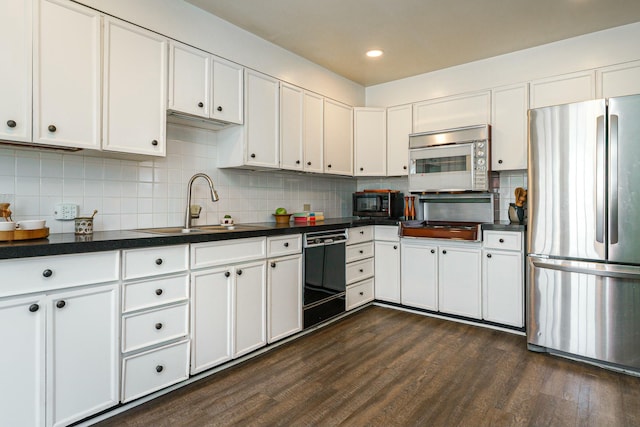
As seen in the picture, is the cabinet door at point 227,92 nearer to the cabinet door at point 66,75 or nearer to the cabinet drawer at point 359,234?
the cabinet door at point 66,75

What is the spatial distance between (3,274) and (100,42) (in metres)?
1.35

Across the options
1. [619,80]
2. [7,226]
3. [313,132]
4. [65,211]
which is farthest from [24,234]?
[619,80]

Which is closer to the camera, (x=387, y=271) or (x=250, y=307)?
(x=250, y=307)

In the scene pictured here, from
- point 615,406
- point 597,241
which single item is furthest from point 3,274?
point 597,241

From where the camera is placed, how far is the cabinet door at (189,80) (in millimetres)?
2471

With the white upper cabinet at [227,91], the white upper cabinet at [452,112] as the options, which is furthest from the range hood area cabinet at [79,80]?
the white upper cabinet at [452,112]

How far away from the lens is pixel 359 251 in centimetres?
375

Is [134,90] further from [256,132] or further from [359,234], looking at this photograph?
[359,234]

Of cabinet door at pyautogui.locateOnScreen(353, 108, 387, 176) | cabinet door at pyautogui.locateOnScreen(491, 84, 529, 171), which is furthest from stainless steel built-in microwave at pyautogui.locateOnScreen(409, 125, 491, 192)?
cabinet door at pyautogui.locateOnScreen(353, 108, 387, 176)

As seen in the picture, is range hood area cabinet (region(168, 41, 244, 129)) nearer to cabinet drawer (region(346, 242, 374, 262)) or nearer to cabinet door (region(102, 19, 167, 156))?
cabinet door (region(102, 19, 167, 156))

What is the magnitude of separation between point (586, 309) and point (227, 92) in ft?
9.86

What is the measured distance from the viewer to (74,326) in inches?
69.7

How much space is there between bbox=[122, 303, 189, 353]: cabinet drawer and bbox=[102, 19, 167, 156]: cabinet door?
98cm

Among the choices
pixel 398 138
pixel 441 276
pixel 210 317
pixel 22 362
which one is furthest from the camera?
pixel 398 138
